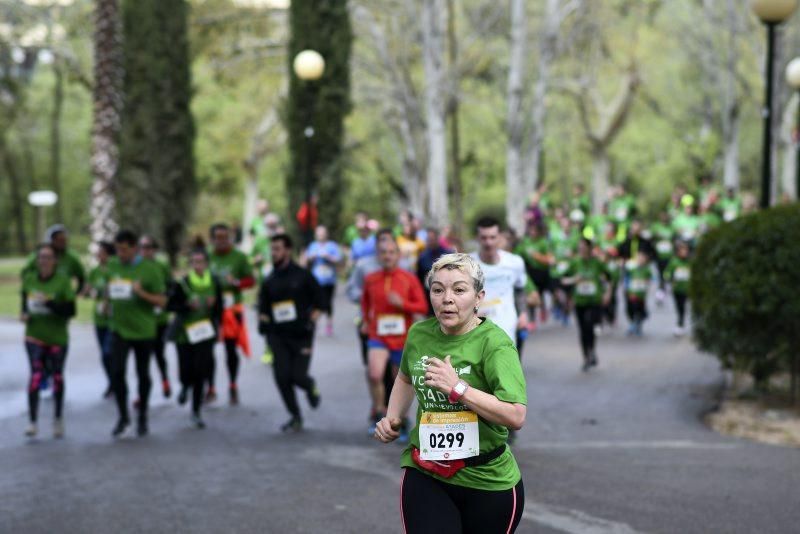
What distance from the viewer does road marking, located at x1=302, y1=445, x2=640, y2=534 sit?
693cm

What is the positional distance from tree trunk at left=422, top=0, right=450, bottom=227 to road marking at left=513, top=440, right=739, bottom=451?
19.5m

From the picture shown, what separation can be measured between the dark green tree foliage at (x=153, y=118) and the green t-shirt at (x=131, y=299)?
64.3ft

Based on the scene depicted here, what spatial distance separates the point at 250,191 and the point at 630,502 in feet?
148

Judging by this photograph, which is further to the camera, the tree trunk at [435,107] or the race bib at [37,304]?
the tree trunk at [435,107]

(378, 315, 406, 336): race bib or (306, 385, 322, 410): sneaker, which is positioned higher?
(378, 315, 406, 336): race bib

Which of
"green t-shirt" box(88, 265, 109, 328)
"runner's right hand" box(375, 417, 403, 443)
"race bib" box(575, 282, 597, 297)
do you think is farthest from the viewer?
"race bib" box(575, 282, 597, 297)

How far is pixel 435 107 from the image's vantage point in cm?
2972

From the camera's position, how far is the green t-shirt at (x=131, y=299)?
10.7 m

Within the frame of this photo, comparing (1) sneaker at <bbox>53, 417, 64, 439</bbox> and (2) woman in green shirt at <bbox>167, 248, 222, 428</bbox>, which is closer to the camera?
(1) sneaker at <bbox>53, 417, 64, 439</bbox>

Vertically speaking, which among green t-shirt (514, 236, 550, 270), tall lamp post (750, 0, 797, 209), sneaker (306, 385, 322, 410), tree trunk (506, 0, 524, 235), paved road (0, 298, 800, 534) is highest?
tree trunk (506, 0, 524, 235)

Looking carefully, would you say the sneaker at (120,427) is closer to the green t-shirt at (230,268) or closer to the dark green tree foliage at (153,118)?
the green t-shirt at (230,268)

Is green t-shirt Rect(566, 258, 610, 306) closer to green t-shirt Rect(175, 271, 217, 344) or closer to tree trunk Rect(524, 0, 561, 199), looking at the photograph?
green t-shirt Rect(175, 271, 217, 344)

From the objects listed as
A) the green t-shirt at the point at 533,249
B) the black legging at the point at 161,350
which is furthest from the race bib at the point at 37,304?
the green t-shirt at the point at 533,249

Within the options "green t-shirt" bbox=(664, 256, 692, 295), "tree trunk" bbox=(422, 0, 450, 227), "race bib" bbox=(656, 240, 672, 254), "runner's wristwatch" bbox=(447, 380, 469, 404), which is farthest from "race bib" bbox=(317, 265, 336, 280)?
"runner's wristwatch" bbox=(447, 380, 469, 404)
